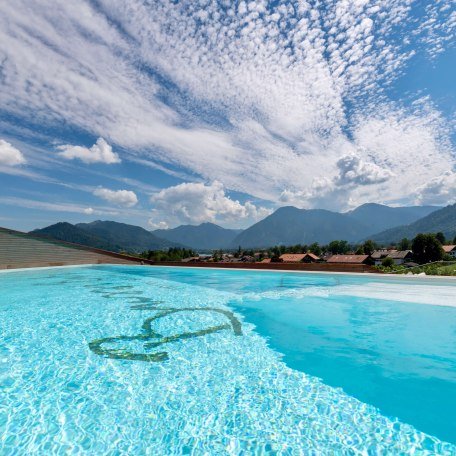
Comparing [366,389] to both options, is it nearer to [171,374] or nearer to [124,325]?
[171,374]

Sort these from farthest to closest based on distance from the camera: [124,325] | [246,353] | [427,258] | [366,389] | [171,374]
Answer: [427,258] < [124,325] < [246,353] < [171,374] < [366,389]

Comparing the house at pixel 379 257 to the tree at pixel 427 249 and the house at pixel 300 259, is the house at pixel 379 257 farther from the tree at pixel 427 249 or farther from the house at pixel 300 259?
the tree at pixel 427 249

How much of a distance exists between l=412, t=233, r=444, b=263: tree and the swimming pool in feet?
Result: 130

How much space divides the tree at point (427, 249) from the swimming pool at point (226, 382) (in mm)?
39608

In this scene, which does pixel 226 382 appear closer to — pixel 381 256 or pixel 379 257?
pixel 379 257

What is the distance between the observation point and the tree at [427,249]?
40.9 metres

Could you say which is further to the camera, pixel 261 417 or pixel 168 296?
pixel 168 296

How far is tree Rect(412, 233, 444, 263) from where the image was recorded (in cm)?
4091

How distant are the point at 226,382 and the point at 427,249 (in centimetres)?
4721

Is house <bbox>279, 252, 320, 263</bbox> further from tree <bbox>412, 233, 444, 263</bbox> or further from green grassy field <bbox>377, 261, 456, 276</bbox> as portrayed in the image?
green grassy field <bbox>377, 261, 456, 276</bbox>

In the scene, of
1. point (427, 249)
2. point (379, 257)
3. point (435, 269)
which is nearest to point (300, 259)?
point (379, 257)

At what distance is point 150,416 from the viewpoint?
3.25 meters

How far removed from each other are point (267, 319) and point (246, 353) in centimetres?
287

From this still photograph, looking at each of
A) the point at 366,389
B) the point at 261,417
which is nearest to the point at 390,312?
the point at 366,389
